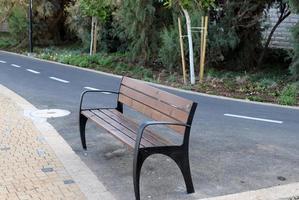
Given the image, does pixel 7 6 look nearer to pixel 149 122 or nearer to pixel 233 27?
pixel 233 27

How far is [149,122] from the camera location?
4.17 meters

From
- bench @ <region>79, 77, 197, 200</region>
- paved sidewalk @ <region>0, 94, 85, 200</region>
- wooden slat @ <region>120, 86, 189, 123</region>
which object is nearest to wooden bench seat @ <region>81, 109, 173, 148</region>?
bench @ <region>79, 77, 197, 200</region>

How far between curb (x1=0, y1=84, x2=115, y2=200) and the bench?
0.33 metres

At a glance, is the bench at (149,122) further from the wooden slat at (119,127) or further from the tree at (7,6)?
the tree at (7,6)

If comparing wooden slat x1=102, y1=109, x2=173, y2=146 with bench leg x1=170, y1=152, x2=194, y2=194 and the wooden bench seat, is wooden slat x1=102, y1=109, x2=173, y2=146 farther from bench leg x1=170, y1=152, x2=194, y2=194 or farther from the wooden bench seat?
bench leg x1=170, y1=152, x2=194, y2=194

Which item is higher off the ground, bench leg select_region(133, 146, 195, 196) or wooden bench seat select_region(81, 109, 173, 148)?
wooden bench seat select_region(81, 109, 173, 148)

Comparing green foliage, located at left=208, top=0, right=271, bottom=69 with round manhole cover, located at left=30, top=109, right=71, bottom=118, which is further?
green foliage, located at left=208, top=0, right=271, bottom=69

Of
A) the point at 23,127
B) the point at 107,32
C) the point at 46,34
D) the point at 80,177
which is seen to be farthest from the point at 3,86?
the point at 46,34

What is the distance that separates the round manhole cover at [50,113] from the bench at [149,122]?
6.00ft

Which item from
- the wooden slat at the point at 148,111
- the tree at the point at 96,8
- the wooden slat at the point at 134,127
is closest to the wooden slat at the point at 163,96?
the wooden slat at the point at 148,111

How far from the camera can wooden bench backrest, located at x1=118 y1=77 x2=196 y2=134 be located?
4457mm

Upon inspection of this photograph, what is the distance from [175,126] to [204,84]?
7692 millimetres

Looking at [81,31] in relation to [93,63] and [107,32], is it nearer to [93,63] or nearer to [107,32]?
[107,32]

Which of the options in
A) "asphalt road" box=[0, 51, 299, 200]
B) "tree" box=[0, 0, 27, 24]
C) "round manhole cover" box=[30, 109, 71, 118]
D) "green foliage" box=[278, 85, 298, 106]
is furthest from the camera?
"tree" box=[0, 0, 27, 24]
